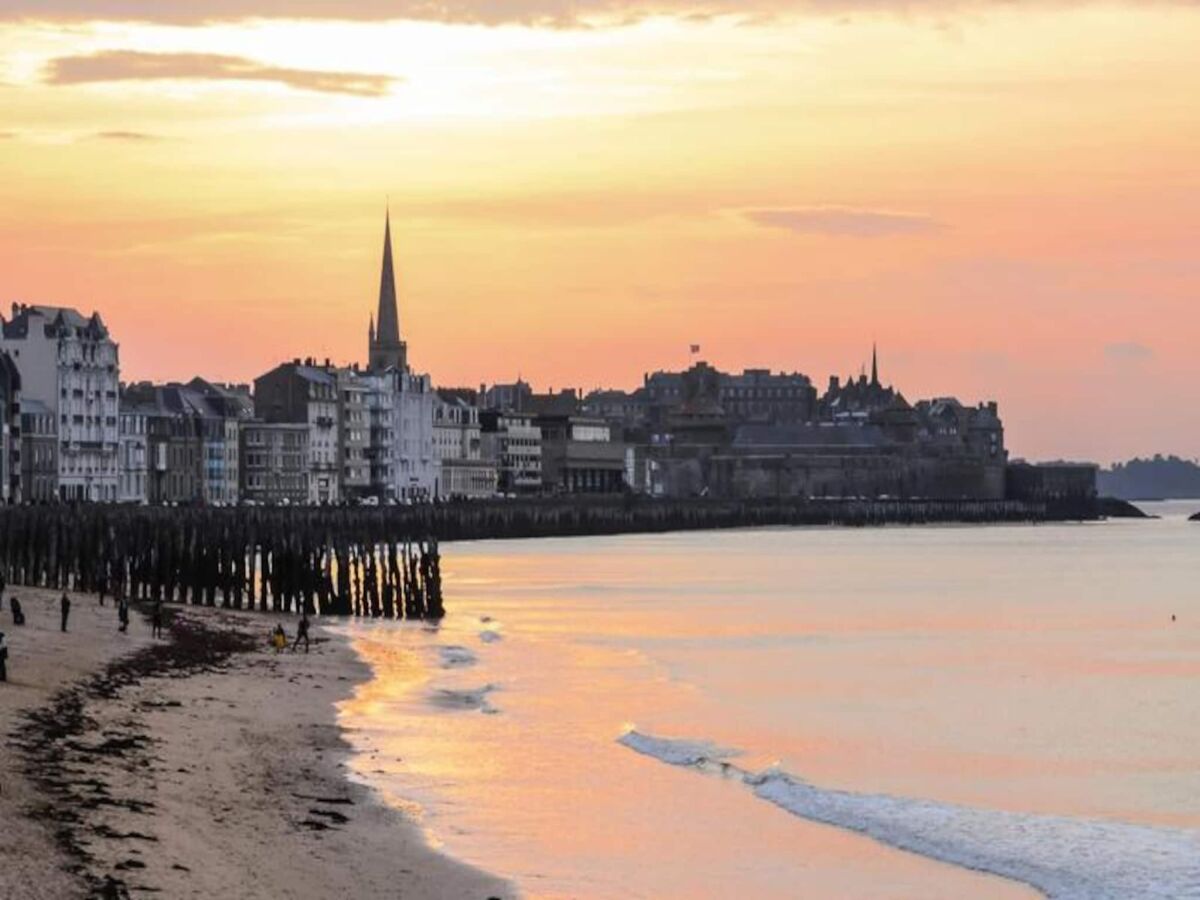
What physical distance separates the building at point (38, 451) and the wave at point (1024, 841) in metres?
117

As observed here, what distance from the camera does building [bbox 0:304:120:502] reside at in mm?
160375

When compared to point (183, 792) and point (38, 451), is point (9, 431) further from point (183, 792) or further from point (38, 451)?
point (183, 792)

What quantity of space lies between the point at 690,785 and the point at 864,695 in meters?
19.3

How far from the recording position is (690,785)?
38.2m

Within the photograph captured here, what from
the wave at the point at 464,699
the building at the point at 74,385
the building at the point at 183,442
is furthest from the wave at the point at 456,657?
the building at the point at 183,442

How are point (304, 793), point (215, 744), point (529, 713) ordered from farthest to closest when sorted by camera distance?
1. point (529, 713)
2. point (215, 744)
3. point (304, 793)

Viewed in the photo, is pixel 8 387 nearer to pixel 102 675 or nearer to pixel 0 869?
pixel 102 675

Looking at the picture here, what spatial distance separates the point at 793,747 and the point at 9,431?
350 feet

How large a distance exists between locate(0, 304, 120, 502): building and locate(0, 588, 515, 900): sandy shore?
11284 cm

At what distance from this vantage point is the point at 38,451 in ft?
506

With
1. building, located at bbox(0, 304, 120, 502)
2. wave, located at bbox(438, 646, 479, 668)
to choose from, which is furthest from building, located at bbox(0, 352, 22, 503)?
wave, located at bbox(438, 646, 479, 668)

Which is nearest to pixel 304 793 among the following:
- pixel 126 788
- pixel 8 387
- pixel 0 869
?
pixel 126 788

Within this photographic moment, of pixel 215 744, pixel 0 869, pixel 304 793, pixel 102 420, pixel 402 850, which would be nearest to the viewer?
pixel 0 869

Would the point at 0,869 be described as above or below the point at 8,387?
below
